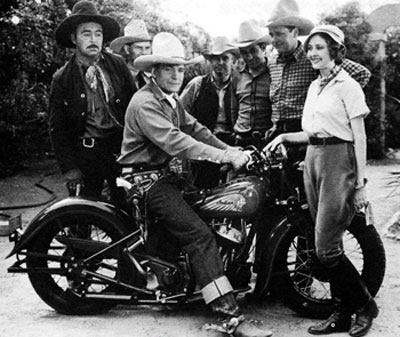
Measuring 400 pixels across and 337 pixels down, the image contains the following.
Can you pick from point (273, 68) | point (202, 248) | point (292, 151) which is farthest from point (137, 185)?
point (273, 68)

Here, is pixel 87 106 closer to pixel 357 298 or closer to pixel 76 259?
pixel 76 259

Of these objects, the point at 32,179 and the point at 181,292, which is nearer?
the point at 181,292

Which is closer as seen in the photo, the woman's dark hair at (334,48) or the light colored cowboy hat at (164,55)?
the woman's dark hair at (334,48)

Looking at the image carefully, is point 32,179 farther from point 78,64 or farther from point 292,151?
point 292,151

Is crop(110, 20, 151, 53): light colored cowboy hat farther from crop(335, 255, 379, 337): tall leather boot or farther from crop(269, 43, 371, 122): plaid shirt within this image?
crop(335, 255, 379, 337): tall leather boot

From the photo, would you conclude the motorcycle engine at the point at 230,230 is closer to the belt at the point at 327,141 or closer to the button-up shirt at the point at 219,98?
the belt at the point at 327,141

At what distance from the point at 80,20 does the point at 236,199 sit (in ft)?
6.22

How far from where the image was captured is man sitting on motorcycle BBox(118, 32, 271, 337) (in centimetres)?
402

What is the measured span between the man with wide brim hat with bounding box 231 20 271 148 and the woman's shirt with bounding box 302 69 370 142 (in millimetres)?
1181

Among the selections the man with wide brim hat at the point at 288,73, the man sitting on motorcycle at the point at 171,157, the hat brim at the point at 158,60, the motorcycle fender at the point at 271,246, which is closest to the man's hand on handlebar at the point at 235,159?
the man sitting on motorcycle at the point at 171,157

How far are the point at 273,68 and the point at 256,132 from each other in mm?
530

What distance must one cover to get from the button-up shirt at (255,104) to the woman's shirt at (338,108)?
3.91ft

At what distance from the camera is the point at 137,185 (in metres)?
4.25

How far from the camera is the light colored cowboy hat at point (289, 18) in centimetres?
474
